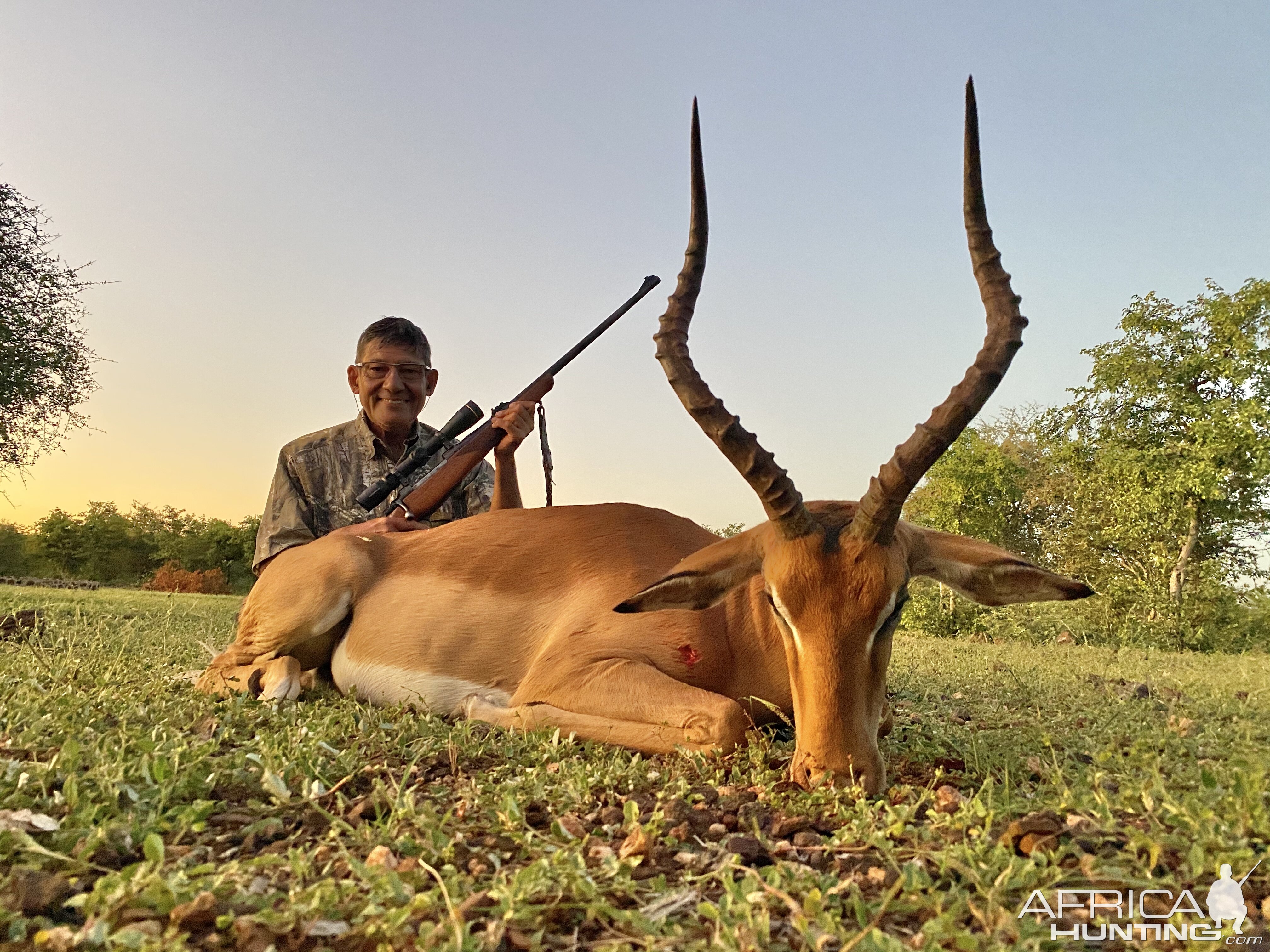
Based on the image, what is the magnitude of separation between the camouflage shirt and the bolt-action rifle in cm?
11

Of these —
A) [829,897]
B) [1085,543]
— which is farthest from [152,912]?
[1085,543]

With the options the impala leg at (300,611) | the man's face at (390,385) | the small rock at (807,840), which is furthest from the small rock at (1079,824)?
the man's face at (390,385)

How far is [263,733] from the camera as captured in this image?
3438 millimetres

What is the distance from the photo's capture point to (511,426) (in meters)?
7.20

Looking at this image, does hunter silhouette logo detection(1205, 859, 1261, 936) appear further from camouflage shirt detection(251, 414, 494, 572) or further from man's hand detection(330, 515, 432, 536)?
camouflage shirt detection(251, 414, 494, 572)

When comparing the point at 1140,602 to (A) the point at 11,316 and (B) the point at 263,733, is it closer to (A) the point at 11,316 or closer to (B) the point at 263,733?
(B) the point at 263,733

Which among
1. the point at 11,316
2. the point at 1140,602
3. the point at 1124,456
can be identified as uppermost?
the point at 11,316

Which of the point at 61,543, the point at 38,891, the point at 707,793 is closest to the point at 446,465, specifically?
the point at 707,793

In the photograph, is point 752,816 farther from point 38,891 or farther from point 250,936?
point 38,891

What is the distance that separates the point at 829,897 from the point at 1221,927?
0.87 m

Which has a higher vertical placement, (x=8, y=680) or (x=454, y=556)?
(x=454, y=556)

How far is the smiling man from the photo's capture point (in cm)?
719

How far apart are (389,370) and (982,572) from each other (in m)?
5.55

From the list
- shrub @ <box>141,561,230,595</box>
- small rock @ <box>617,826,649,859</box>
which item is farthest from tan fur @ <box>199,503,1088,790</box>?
shrub @ <box>141,561,230,595</box>
